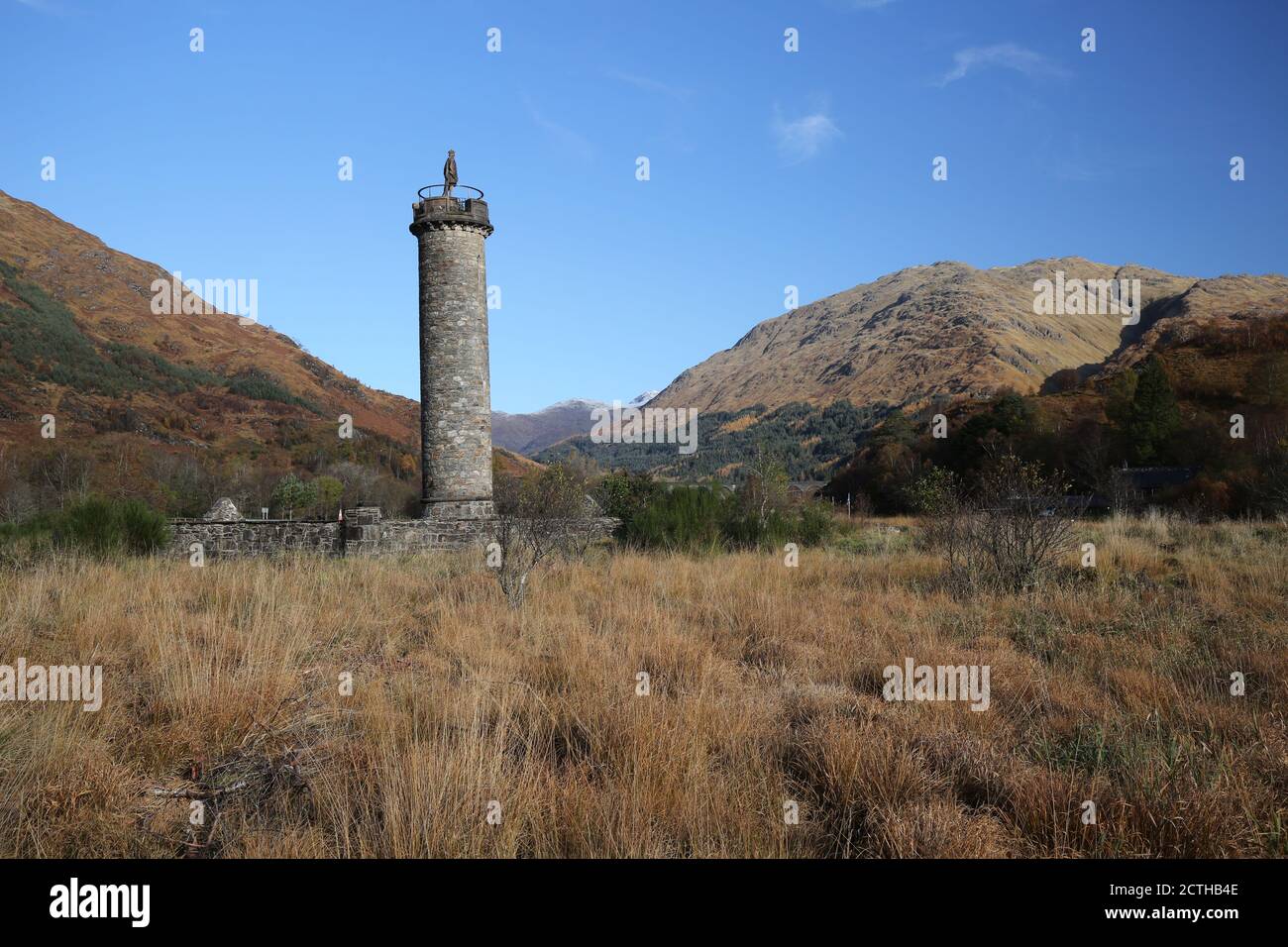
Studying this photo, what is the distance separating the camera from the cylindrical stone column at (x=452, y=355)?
20484 millimetres

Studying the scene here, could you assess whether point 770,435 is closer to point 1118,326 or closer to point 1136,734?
point 1118,326

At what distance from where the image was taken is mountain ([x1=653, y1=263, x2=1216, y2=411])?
115188mm

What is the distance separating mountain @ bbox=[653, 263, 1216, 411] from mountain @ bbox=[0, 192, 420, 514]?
7549cm

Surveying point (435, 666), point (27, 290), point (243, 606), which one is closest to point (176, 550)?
point (243, 606)

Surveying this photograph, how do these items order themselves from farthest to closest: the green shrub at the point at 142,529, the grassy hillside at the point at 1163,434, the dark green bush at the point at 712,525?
the grassy hillside at the point at 1163,434
the dark green bush at the point at 712,525
the green shrub at the point at 142,529

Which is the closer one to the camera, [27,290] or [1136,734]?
[1136,734]

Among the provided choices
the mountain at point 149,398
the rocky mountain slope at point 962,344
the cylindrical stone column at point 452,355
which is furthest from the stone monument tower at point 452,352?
the rocky mountain slope at point 962,344

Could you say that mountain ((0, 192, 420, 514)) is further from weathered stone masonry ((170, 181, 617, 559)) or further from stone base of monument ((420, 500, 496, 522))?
stone base of monument ((420, 500, 496, 522))

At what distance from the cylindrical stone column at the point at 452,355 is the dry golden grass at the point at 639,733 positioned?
41.6 feet

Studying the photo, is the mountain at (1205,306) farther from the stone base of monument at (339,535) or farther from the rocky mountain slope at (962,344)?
the stone base of monument at (339,535)

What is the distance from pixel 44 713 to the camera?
13.1 ft

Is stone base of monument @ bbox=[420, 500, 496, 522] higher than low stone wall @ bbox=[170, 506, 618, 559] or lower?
higher

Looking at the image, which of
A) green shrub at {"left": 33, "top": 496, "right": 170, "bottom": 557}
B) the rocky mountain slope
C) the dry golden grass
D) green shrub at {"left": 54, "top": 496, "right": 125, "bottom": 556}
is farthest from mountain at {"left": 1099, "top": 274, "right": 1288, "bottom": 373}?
green shrub at {"left": 54, "top": 496, "right": 125, "bottom": 556}

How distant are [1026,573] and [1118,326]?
597 ft
